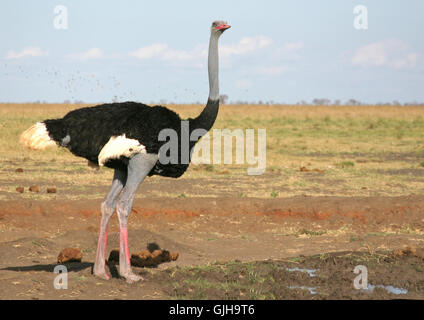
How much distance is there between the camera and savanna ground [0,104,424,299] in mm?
7164

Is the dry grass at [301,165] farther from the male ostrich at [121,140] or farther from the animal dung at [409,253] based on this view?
the male ostrich at [121,140]

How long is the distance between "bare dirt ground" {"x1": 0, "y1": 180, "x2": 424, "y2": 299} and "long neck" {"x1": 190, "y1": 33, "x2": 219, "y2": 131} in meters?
1.56

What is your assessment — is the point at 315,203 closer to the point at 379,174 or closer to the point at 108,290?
the point at 108,290

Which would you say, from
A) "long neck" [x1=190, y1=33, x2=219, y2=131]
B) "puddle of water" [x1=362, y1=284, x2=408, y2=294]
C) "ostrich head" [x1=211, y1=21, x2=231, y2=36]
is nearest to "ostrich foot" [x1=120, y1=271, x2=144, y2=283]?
"long neck" [x1=190, y1=33, x2=219, y2=131]

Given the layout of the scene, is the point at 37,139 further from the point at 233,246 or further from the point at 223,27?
the point at 233,246

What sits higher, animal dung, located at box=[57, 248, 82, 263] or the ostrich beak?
the ostrich beak

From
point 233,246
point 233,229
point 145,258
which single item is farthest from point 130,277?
point 233,229

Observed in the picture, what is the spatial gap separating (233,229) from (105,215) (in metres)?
4.37

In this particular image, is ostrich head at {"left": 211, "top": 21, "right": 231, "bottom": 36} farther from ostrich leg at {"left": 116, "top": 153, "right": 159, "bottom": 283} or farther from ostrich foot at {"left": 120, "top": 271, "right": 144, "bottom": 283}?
ostrich foot at {"left": 120, "top": 271, "right": 144, "bottom": 283}

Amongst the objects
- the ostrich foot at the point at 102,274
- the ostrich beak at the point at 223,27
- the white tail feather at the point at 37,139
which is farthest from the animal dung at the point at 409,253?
the white tail feather at the point at 37,139

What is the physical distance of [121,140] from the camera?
23.5 feet

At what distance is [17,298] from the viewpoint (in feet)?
20.9

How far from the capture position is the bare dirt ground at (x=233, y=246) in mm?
7016
